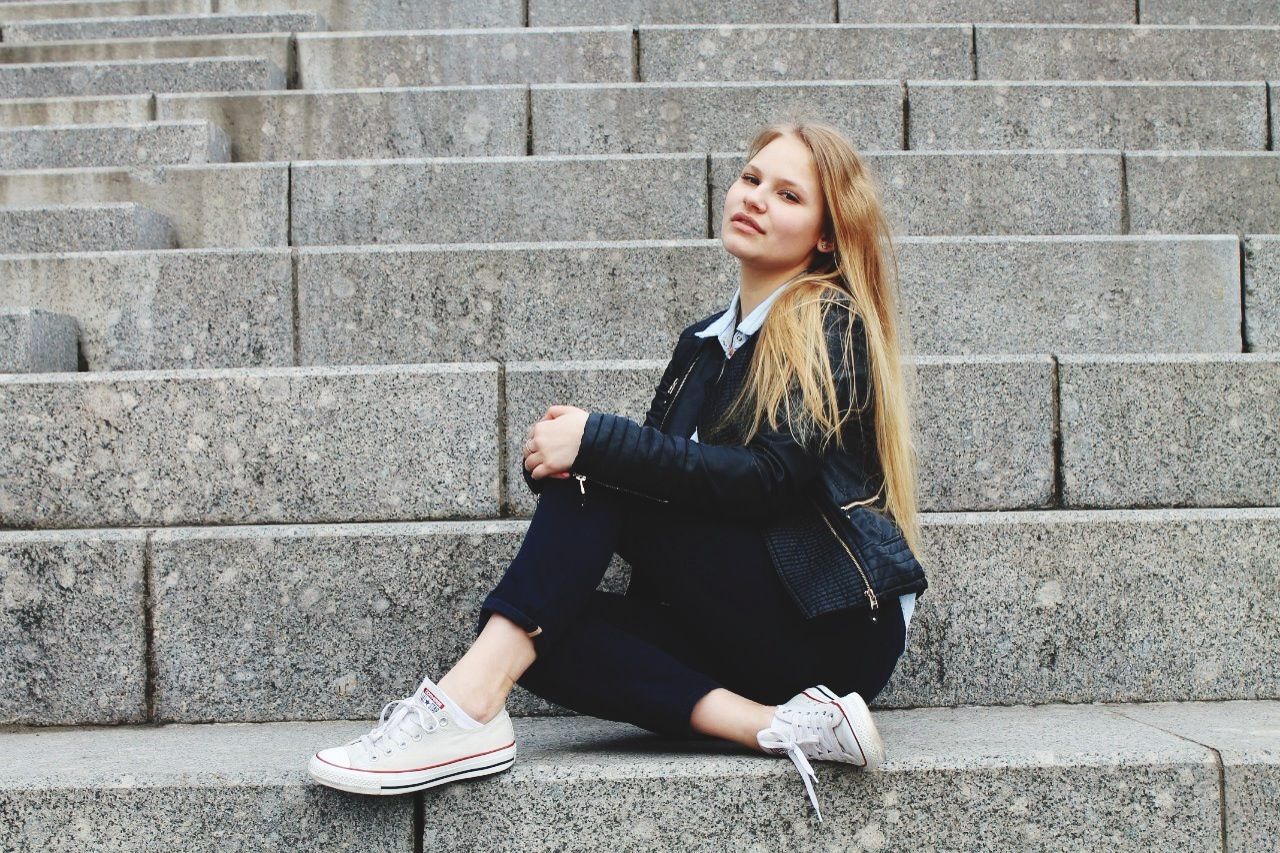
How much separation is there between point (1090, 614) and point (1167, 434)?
573 millimetres

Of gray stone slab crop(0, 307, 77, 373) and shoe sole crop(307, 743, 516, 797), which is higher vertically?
gray stone slab crop(0, 307, 77, 373)

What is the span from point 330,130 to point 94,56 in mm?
1708

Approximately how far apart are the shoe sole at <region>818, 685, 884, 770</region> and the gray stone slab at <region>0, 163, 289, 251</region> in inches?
114

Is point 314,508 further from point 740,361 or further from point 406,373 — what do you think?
point 740,361

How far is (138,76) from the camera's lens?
525 centimetres

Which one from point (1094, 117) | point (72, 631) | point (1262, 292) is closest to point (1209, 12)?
point (1094, 117)

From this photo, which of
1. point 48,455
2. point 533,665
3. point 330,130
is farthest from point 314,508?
point 330,130

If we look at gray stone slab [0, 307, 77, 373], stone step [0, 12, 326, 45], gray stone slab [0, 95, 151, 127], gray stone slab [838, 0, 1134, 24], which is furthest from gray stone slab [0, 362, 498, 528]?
gray stone slab [838, 0, 1134, 24]

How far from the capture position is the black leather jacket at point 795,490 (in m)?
2.16

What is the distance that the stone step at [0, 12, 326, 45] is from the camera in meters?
5.79

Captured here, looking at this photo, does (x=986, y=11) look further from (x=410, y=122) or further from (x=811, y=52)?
(x=410, y=122)

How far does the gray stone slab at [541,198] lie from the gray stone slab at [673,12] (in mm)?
1788

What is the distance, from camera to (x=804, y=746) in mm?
2109

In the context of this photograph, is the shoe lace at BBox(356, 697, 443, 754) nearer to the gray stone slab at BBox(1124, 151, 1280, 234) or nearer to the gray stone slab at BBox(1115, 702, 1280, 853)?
the gray stone slab at BBox(1115, 702, 1280, 853)
